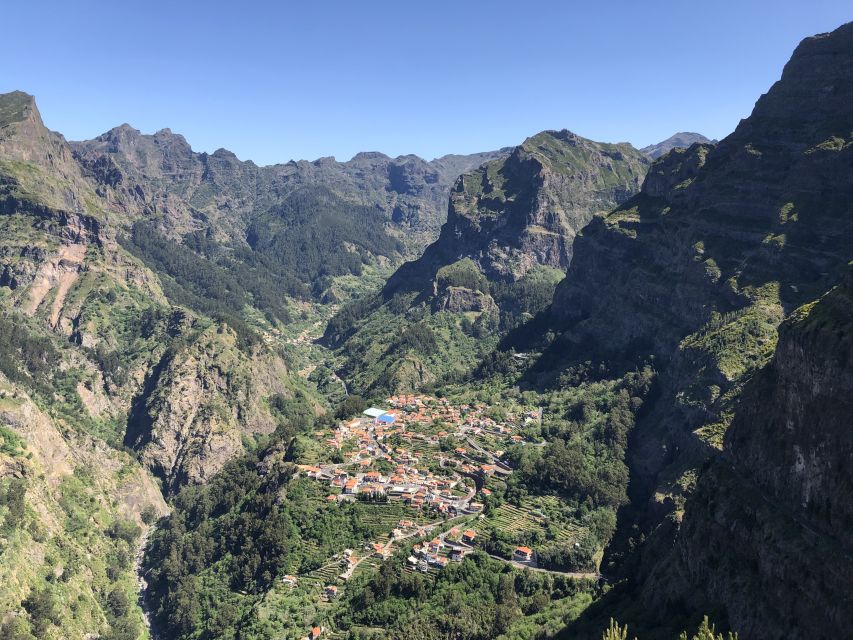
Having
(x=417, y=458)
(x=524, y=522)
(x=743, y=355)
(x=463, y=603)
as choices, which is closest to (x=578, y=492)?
(x=524, y=522)

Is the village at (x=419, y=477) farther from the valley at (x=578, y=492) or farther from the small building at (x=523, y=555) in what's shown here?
the valley at (x=578, y=492)

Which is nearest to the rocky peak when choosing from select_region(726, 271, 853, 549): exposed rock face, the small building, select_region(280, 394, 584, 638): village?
select_region(280, 394, 584, 638): village

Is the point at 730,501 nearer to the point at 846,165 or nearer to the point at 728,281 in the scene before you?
the point at 728,281

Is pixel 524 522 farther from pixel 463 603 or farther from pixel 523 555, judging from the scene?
pixel 463 603

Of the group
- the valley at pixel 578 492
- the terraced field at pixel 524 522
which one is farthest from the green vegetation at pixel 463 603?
the terraced field at pixel 524 522

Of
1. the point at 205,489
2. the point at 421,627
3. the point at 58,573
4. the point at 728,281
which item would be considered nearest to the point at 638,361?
the point at 728,281

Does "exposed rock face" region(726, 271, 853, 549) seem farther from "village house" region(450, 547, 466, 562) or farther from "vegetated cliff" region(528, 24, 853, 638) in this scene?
"village house" region(450, 547, 466, 562)
